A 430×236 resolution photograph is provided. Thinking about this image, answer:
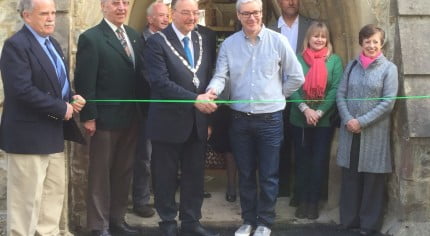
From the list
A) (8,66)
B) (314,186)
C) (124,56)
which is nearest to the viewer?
(8,66)

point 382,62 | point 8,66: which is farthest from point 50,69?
point 382,62

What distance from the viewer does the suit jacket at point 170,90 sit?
4918mm

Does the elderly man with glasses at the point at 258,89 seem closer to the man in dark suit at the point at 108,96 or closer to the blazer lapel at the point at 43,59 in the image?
the man in dark suit at the point at 108,96

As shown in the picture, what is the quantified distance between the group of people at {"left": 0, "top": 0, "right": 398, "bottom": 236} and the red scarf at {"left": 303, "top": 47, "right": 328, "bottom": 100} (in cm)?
1

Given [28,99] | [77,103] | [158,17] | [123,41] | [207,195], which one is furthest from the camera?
[207,195]

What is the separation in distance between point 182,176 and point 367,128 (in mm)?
1537

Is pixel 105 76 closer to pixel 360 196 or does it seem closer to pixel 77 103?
pixel 77 103

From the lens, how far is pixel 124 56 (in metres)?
5.13

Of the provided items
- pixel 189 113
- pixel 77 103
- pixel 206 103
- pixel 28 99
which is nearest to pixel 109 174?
pixel 77 103

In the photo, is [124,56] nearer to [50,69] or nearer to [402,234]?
[50,69]

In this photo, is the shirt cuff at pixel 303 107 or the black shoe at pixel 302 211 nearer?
the shirt cuff at pixel 303 107

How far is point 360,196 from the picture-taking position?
550 cm

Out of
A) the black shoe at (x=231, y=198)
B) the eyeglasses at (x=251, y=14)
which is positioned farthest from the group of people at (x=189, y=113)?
the black shoe at (x=231, y=198)

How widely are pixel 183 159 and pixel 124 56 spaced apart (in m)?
0.93
